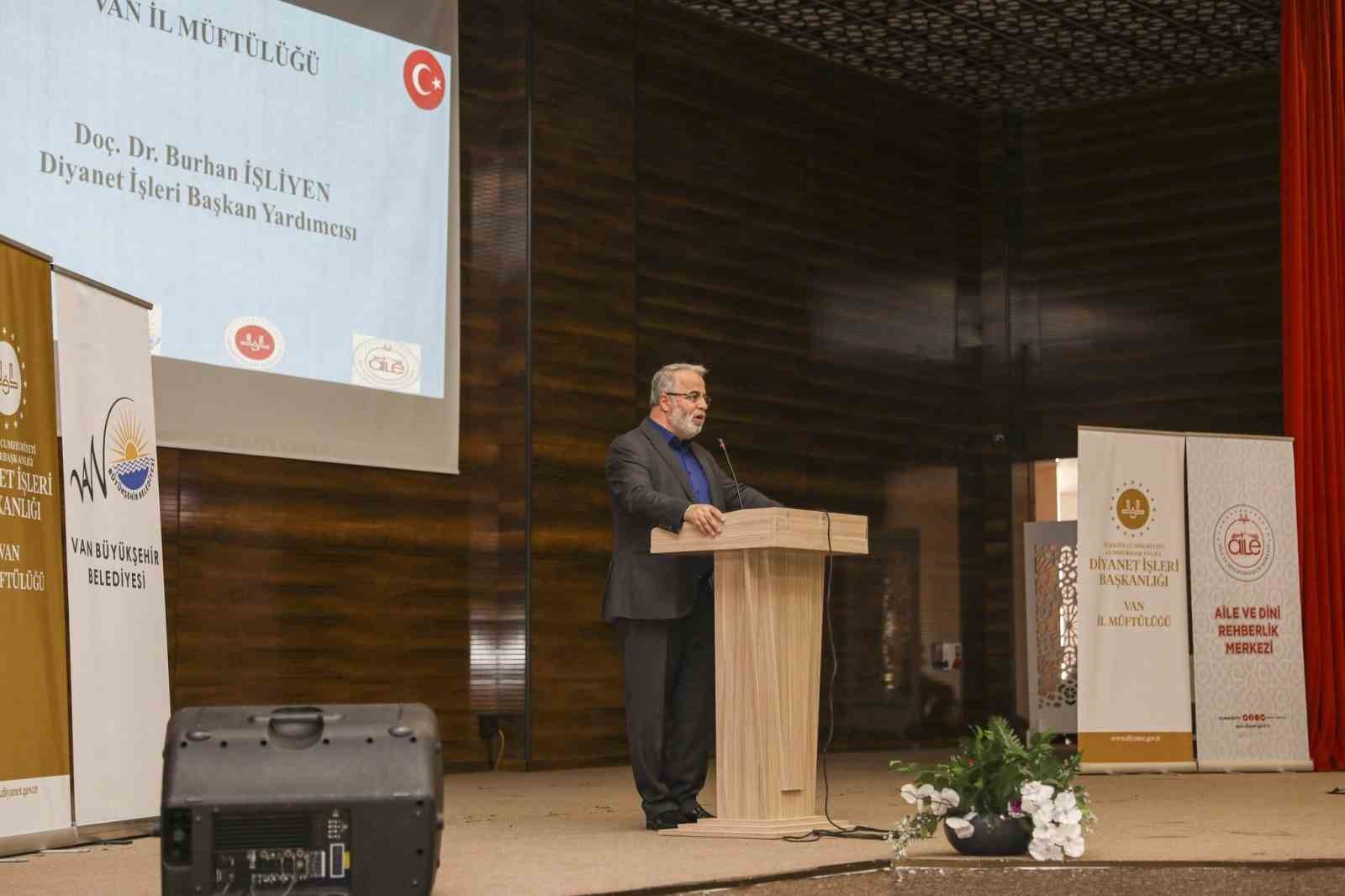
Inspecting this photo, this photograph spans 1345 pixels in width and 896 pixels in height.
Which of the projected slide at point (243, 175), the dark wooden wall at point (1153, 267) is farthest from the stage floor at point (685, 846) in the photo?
the dark wooden wall at point (1153, 267)

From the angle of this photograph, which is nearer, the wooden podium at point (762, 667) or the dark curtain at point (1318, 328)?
the wooden podium at point (762, 667)

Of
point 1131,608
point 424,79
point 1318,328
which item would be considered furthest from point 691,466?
point 1318,328

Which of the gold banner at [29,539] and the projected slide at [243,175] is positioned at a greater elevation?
the projected slide at [243,175]

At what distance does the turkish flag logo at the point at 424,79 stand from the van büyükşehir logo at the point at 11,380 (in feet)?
11.8

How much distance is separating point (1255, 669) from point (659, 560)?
13.0 ft

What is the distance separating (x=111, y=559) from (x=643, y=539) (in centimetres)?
155

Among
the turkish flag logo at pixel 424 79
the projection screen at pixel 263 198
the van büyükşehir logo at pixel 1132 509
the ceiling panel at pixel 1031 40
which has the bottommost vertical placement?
the van büyükşehir logo at pixel 1132 509

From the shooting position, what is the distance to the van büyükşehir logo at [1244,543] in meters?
7.65

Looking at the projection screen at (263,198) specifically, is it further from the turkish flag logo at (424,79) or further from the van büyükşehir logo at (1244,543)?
the van büyükşehir logo at (1244,543)

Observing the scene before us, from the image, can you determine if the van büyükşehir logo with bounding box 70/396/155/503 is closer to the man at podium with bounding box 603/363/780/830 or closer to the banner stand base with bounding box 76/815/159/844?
the banner stand base with bounding box 76/815/159/844

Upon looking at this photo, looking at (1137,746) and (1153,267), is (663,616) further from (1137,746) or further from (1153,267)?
(1153,267)

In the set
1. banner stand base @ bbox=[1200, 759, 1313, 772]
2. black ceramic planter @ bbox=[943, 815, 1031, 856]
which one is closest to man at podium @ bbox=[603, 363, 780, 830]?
black ceramic planter @ bbox=[943, 815, 1031, 856]

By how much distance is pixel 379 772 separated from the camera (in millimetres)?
3004

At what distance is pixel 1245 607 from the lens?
25.1ft
